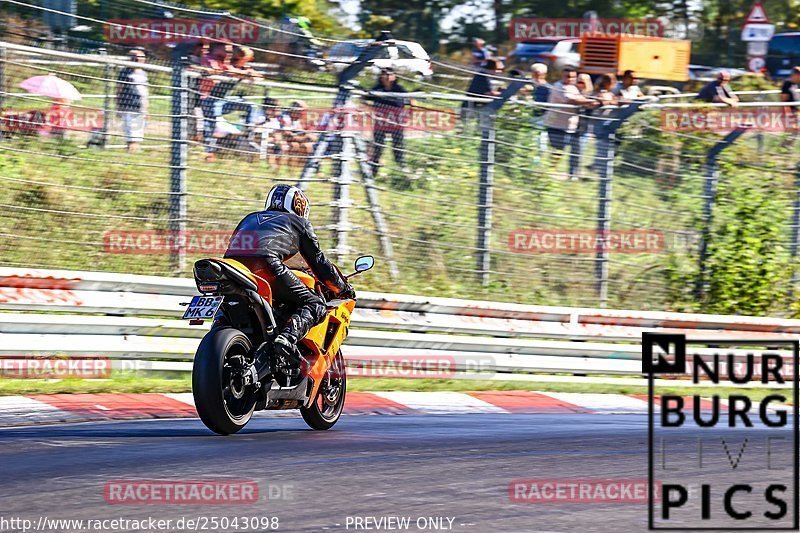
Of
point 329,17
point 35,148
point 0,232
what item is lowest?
point 0,232

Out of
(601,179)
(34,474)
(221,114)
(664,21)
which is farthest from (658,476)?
(664,21)

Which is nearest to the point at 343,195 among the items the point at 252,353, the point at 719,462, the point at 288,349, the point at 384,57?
the point at 384,57

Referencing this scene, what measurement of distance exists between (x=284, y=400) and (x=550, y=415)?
259 cm

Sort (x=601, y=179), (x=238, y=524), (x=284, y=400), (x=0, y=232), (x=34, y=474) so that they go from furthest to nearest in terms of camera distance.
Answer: (x=601, y=179)
(x=0, y=232)
(x=284, y=400)
(x=34, y=474)
(x=238, y=524)

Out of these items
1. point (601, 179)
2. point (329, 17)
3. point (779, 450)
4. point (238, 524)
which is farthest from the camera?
point (329, 17)

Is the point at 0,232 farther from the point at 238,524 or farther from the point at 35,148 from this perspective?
the point at 238,524

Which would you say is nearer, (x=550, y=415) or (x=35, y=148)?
(x=550, y=415)

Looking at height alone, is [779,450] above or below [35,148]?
below

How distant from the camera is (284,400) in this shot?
7.48m

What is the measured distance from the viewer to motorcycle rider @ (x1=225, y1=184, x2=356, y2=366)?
7406mm
